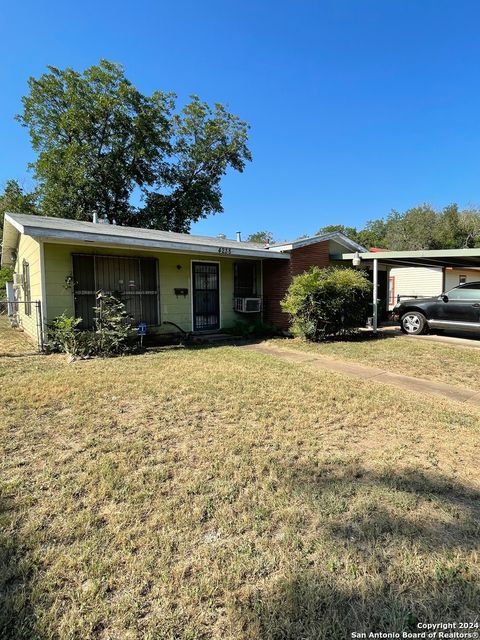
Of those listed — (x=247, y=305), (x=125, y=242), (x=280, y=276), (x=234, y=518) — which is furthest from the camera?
(x=280, y=276)

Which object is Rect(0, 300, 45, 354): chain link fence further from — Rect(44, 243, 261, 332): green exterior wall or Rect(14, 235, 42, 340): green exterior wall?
Rect(44, 243, 261, 332): green exterior wall

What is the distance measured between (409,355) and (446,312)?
3066 millimetres

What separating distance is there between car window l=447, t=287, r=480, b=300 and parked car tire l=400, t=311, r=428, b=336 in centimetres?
93

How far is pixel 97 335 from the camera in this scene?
706 cm

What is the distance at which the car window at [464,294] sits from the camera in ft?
28.8

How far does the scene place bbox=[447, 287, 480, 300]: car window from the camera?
28.8ft

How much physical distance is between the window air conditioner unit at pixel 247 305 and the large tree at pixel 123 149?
13611 mm

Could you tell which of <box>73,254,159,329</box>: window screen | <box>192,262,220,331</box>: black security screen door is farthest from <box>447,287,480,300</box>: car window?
<box>73,254,159,329</box>: window screen

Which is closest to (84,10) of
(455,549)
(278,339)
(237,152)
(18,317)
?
(18,317)

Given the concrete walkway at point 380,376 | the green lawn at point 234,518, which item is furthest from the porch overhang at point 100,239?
the green lawn at point 234,518

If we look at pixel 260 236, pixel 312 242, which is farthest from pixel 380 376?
pixel 260 236

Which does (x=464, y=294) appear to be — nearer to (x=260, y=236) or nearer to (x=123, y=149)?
(x=123, y=149)

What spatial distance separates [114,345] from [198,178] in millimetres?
19344

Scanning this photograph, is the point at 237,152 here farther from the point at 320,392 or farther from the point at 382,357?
the point at 320,392
